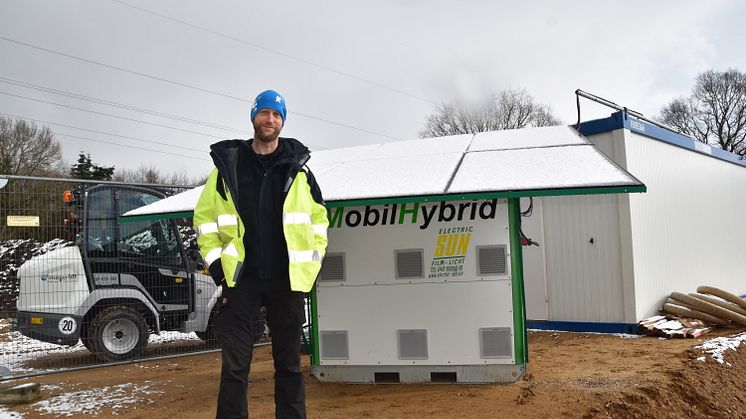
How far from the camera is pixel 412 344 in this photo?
224 inches

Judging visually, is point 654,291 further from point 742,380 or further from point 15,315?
point 15,315

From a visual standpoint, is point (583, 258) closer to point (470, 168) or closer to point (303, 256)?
point (470, 168)

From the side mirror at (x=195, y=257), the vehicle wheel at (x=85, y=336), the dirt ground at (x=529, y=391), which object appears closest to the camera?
the dirt ground at (x=529, y=391)

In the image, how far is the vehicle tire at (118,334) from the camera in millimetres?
8164

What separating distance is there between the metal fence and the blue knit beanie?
16.5 ft

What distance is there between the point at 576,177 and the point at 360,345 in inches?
103

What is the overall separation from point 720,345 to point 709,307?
2.06 meters

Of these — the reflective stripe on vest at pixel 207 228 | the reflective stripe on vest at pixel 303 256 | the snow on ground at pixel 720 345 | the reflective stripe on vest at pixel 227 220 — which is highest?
the reflective stripe on vest at pixel 227 220

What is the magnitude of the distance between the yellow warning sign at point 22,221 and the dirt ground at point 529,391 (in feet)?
6.35

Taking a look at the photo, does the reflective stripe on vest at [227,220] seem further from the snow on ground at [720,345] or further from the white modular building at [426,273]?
the snow on ground at [720,345]

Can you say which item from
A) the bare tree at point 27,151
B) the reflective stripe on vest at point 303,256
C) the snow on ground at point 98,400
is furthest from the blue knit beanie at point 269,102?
the bare tree at point 27,151

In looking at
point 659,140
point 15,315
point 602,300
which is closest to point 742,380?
point 602,300

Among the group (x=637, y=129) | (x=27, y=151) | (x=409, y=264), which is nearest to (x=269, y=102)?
(x=409, y=264)

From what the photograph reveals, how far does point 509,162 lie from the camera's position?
5.46 metres
